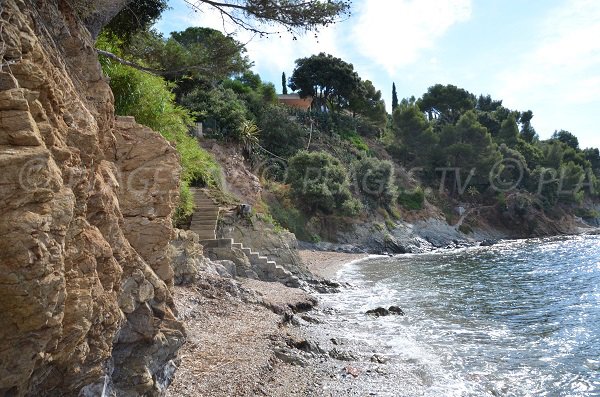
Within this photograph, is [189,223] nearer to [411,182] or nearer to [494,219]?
[411,182]

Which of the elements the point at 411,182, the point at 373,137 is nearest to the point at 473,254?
the point at 411,182

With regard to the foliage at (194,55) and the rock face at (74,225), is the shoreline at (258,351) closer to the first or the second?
the rock face at (74,225)

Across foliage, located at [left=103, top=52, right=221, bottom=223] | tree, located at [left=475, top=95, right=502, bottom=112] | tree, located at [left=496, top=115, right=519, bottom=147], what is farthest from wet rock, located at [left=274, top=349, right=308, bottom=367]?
tree, located at [left=475, top=95, right=502, bottom=112]

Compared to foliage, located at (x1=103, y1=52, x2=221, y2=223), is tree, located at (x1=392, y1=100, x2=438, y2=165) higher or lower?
higher

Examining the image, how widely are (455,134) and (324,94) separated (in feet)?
51.1

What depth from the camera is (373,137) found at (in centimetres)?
5444

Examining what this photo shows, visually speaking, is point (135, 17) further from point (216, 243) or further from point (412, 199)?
point (412, 199)

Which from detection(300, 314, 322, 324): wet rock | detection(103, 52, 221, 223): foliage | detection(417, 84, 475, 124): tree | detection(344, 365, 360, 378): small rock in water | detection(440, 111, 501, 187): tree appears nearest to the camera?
detection(344, 365, 360, 378): small rock in water

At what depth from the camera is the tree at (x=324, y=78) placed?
4925cm

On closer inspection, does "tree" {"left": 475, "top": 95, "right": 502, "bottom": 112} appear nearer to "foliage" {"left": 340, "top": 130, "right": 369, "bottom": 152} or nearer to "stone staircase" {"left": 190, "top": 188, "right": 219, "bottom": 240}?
"foliage" {"left": 340, "top": 130, "right": 369, "bottom": 152}

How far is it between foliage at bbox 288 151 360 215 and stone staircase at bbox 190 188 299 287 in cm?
1418

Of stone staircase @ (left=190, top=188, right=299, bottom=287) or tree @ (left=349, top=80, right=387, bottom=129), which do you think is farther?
tree @ (left=349, top=80, right=387, bottom=129)

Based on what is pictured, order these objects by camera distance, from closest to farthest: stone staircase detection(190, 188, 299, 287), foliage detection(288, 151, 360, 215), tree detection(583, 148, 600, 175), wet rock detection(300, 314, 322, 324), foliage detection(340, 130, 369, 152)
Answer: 1. wet rock detection(300, 314, 322, 324)
2. stone staircase detection(190, 188, 299, 287)
3. foliage detection(288, 151, 360, 215)
4. foliage detection(340, 130, 369, 152)
5. tree detection(583, 148, 600, 175)

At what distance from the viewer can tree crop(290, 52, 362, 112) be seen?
49250mm
